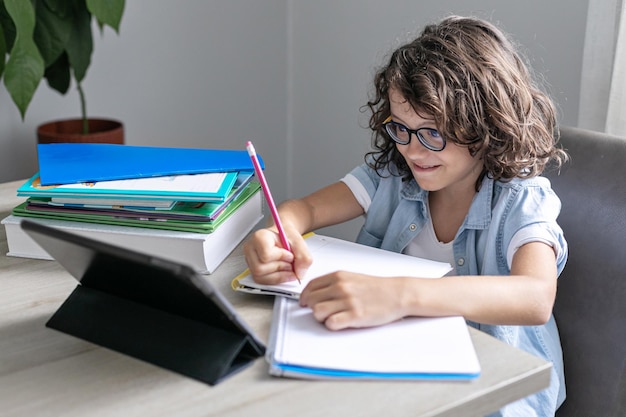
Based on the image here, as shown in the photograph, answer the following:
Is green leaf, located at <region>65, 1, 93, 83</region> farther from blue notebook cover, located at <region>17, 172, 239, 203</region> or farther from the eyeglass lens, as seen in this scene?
the eyeglass lens

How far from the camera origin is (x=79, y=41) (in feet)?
7.25

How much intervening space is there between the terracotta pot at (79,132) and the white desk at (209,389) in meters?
1.40

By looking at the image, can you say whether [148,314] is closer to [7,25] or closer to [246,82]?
[7,25]

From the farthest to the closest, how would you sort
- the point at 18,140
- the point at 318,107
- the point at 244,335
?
the point at 318,107
the point at 18,140
the point at 244,335

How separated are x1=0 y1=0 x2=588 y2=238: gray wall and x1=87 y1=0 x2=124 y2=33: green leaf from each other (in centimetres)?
44

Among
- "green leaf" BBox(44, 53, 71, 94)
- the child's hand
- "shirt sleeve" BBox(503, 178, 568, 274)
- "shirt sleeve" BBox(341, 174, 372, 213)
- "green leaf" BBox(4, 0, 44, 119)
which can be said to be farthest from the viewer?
"green leaf" BBox(44, 53, 71, 94)

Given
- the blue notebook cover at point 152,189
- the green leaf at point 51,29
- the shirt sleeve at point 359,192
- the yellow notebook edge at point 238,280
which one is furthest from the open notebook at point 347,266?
the green leaf at point 51,29

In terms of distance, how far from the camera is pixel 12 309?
3.05 ft

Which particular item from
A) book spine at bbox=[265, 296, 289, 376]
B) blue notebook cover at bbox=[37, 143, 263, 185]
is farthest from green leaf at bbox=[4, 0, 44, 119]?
book spine at bbox=[265, 296, 289, 376]

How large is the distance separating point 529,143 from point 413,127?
18 centimetres

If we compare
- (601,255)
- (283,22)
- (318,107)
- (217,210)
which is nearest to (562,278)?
(601,255)

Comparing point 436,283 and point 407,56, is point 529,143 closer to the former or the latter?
point 407,56

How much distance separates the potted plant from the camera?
6.25 ft

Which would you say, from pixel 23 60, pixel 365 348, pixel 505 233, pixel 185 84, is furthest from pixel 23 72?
pixel 365 348
